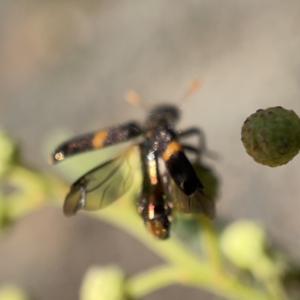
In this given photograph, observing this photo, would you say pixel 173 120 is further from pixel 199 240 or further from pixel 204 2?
pixel 204 2

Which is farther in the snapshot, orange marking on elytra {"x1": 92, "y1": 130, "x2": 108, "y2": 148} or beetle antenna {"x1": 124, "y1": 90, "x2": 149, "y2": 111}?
beetle antenna {"x1": 124, "y1": 90, "x2": 149, "y2": 111}

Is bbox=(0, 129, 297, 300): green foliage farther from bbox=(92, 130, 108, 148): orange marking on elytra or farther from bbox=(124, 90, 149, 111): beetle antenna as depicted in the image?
bbox=(124, 90, 149, 111): beetle antenna

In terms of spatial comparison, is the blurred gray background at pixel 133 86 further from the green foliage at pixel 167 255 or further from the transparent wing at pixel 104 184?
the transparent wing at pixel 104 184

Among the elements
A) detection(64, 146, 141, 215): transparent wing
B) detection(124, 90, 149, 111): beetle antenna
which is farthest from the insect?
detection(124, 90, 149, 111): beetle antenna

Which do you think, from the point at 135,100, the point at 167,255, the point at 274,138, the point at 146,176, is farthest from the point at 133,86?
the point at 274,138

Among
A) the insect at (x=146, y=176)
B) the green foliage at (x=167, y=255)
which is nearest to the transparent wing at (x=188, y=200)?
the insect at (x=146, y=176)

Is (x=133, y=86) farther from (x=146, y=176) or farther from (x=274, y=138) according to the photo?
(x=274, y=138)
